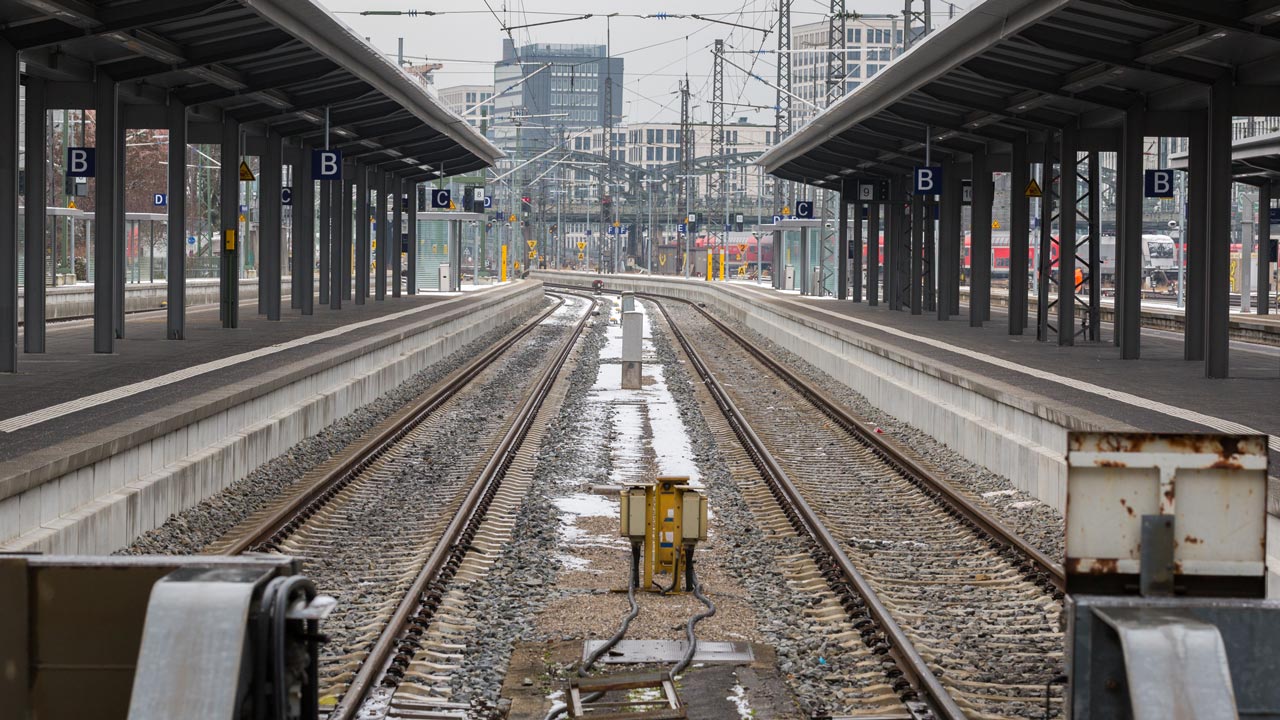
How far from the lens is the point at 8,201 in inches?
750

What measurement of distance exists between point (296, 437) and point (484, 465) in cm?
309

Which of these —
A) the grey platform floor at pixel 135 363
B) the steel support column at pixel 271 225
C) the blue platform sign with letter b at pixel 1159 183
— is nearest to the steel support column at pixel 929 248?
the blue platform sign with letter b at pixel 1159 183

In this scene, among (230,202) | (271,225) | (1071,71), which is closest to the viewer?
(1071,71)

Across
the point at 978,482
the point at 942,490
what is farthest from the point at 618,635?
the point at 978,482

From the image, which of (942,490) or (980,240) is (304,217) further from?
(942,490)

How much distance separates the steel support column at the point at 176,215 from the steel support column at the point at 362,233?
17204mm

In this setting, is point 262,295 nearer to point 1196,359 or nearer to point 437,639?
point 1196,359

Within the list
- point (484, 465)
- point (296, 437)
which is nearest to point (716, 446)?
point (484, 465)

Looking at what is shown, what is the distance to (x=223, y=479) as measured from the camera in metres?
15.0

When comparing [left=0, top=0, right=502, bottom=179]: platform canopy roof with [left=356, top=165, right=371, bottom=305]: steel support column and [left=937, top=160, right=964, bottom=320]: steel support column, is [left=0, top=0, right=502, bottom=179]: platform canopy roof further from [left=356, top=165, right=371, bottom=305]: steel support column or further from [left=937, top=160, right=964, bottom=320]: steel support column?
[left=937, top=160, right=964, bottom=320]: steel support column

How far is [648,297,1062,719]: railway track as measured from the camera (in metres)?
8.20

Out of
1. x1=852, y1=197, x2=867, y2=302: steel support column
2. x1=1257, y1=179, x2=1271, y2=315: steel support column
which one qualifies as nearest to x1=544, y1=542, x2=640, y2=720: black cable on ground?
x1=1257, y1=179, x2=1271, y2=315: steel support column

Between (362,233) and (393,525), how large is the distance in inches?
1276

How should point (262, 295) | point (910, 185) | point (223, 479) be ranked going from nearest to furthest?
point (223, 479)
point (262, 295)
point (910, 185)
